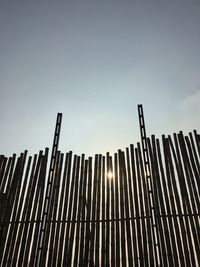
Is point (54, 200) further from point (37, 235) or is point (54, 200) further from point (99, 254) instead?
point (99, 254)

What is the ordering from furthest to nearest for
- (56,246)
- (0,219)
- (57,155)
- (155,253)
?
(57,155)
(0,219)
(56,246)
(155,253)

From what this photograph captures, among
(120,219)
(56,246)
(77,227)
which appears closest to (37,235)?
(56,246)

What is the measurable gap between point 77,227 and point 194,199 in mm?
1824

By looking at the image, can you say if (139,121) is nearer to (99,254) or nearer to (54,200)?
(54,200)

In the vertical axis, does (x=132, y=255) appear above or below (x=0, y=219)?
below

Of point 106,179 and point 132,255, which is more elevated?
point 106,179

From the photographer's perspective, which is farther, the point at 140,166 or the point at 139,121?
the point at 139,121

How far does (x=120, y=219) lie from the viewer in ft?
12.1

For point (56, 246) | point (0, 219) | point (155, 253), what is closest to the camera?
point (155, 253)

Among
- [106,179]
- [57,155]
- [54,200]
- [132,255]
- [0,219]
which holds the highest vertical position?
[57,155]

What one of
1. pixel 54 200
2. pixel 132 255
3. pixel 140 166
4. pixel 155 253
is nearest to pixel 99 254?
pixel 132 255

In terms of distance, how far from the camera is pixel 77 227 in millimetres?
3695

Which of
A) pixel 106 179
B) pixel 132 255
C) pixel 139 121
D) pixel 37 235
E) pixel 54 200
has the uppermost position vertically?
pixel 139 121

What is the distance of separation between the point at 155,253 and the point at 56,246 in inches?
56.4
